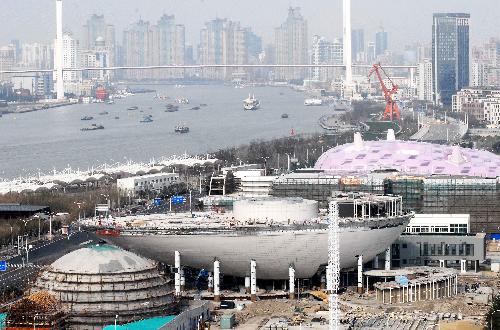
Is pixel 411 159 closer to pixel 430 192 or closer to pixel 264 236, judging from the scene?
pixel 430 192

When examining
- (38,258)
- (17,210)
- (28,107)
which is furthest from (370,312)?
(28,107)

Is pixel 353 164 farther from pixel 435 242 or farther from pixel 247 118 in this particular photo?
pixel 247 118

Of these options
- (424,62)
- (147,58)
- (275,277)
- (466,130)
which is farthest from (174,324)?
(147,58)

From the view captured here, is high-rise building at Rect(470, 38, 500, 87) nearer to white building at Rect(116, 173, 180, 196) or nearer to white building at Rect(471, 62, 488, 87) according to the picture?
white building at Rect(471, 62, 488, 87)

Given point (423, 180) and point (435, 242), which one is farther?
point (423, 180)

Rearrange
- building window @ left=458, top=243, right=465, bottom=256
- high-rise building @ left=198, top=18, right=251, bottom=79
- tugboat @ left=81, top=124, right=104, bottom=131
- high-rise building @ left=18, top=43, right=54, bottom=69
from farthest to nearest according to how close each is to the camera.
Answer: high-rise building @ left=198, top=18, right=251, bottom=79
high-rise building @ left=18, top=43, right=54, bottom=69
tugboat @ left=81, top=124, right=104, bottom=131
building window @ left=458, top=243, right=465, bottom=256

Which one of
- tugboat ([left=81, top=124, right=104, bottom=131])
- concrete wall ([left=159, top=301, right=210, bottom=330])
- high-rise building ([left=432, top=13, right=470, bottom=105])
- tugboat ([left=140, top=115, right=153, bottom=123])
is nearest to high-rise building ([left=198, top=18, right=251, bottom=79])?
high-rise building ([left=432, top=13, right=470, bottom=105])
